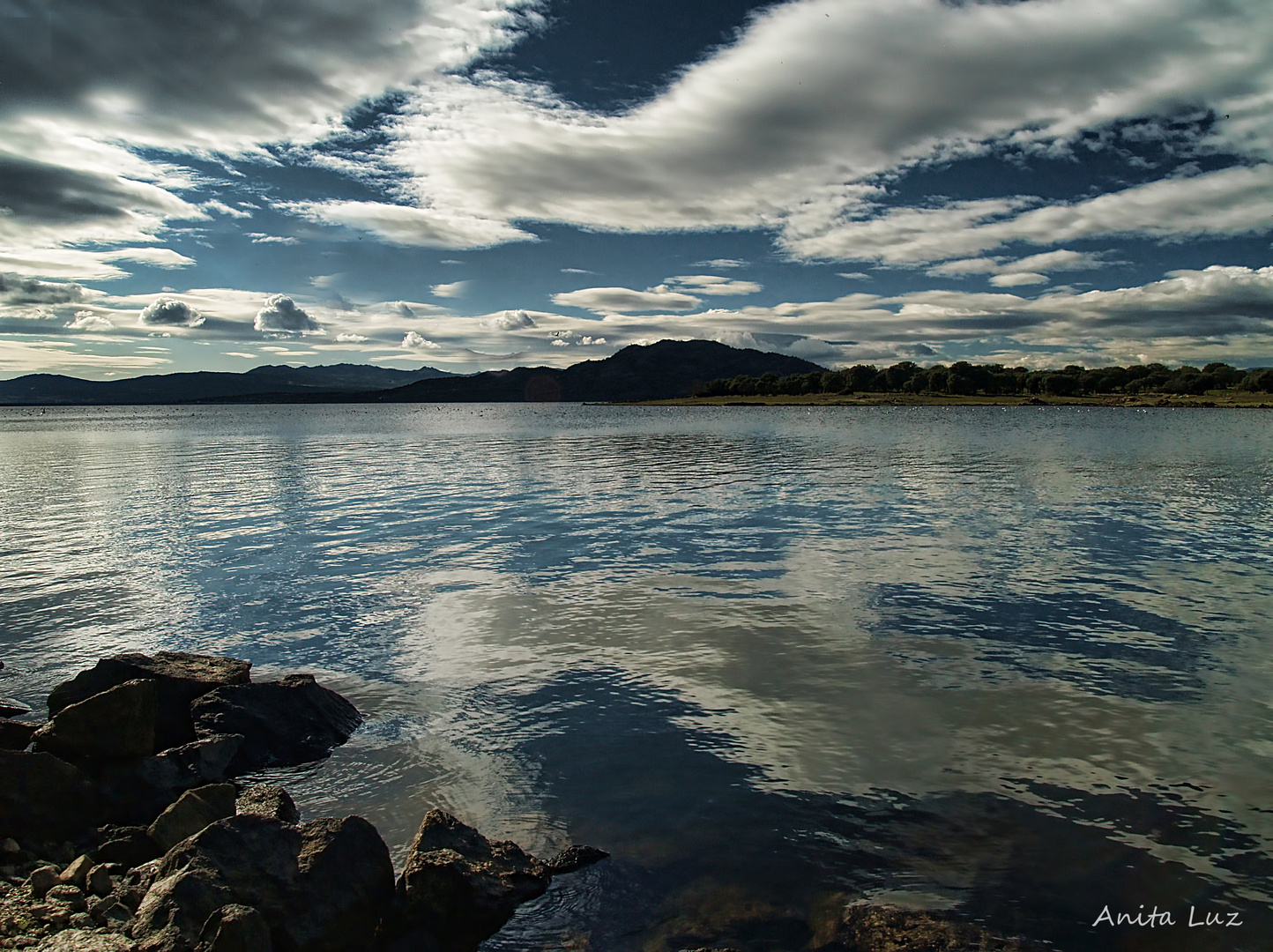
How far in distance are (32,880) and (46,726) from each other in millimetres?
3986

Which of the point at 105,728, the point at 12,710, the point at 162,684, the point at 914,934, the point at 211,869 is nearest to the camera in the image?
the point at 211,869

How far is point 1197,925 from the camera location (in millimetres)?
9492

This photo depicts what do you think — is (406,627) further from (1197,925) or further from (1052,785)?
(1197,925)

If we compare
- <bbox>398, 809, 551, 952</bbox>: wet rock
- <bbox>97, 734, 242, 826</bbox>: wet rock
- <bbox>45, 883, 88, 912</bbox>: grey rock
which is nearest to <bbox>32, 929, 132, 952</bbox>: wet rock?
<bbox>45, 883, 88, 912</bbox>: grey rock

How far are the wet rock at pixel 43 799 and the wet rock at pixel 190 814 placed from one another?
1771 millimetres

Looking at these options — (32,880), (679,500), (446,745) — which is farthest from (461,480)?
→ (32,880)

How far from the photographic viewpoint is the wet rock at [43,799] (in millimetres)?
10875

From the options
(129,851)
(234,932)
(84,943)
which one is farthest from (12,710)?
(234,932)

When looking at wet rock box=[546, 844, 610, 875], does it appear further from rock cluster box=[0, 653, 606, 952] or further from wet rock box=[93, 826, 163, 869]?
wet rock box=[93, 826, 163, 869]

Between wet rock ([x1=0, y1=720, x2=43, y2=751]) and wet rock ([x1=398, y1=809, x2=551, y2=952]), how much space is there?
8.54 meters

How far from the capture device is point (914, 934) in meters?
9.21

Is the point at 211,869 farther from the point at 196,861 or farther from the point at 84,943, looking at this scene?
the point at 84,943

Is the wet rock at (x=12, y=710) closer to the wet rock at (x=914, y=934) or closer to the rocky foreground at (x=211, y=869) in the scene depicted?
the rocky foreground at (x=211, y=869)

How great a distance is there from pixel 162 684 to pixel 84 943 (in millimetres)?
7322
